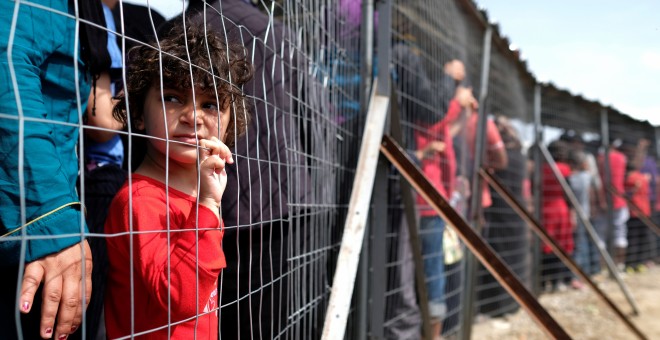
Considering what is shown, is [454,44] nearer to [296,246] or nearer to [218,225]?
[296,246]

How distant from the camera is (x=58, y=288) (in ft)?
3.20

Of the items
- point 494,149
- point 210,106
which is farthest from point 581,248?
point 210,106

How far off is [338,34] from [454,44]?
5.30 ft

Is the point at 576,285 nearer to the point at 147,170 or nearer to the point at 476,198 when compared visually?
the point at 476,198

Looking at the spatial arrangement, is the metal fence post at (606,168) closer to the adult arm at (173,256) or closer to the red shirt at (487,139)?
the red shirt at (487,139)

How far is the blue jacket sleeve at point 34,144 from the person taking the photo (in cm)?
92

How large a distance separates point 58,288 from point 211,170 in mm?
373

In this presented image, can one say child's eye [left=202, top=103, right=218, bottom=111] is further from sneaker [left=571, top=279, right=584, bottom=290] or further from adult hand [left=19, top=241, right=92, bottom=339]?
sneaker [left=571, top=279, right=584, bottom=290]

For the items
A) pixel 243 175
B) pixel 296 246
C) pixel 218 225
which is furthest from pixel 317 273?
pixel 218 225

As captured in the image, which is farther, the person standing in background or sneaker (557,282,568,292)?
sneaker (557,282,568,292)

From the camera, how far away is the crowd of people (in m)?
0.95

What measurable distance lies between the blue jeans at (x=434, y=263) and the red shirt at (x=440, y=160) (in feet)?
0.30

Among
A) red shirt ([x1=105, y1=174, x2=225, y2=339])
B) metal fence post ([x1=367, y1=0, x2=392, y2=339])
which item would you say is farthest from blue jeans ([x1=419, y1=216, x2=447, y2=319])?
red shirt ([x1=105, y1=174, x2=225, y2=339])

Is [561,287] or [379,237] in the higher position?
[379,237]
